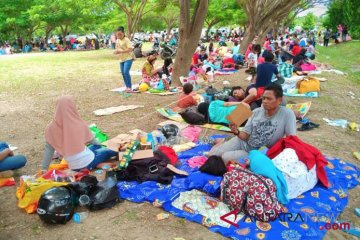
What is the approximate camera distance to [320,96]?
8.62 metres

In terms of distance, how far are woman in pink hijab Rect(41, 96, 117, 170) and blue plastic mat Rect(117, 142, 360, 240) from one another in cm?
60

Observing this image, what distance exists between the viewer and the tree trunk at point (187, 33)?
29.0ft

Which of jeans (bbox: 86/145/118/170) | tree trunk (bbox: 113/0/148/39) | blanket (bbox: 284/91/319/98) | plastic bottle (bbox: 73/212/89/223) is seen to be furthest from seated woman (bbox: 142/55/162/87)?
tree trunk (bbox: 113/0/148/39)

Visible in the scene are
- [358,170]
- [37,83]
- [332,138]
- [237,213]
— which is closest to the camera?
[237,213]

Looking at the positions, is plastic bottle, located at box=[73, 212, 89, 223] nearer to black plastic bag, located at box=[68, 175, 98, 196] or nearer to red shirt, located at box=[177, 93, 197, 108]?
black plastic bag, located at box=[68, 175, 98, 196]

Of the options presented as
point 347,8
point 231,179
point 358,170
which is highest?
point 347,8

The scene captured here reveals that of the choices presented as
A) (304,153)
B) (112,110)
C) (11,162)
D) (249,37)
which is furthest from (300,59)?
(11,162)

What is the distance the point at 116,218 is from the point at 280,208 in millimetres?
1645

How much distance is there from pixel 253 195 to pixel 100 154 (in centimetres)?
227

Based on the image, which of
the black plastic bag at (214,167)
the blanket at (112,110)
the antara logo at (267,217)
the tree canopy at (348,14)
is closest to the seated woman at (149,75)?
the blanket at (112,110)

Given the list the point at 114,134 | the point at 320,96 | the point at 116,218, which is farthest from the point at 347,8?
the point at 116,218

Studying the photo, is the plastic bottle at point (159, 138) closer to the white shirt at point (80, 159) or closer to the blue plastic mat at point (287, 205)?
the blue plastic mat at point (287, 205)

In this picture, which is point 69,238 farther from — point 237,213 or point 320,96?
point 320,96

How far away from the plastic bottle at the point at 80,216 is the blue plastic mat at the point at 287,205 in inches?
19.9
